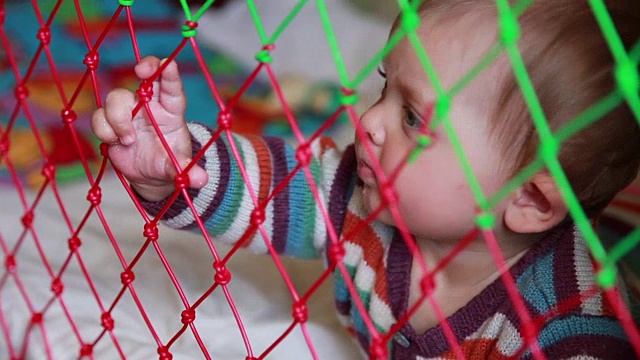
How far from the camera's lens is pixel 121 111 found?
60 cm

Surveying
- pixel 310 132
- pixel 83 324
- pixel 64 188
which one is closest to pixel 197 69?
pixel 310 132

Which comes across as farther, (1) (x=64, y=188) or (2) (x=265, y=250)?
(1) (x=64, y=188)

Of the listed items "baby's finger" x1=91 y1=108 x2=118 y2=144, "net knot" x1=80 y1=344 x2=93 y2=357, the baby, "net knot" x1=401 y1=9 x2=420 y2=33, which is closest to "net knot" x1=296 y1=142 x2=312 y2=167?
the baby

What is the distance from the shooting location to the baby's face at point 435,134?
1.82ft

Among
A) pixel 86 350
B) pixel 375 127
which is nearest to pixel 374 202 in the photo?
pixel 375 127

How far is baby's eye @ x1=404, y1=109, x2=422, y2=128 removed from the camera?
58 centimetres

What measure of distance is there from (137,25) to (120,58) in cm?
12

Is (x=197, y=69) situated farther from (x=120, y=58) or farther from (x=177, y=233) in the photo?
(x=177, y=233)

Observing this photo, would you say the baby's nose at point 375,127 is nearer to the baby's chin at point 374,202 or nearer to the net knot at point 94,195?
the baby's chin at point 374,202

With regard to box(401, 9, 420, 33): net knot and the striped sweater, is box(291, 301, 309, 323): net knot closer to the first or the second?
the striped sweater

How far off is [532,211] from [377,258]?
169 mm

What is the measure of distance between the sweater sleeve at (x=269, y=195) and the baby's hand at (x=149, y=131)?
1.6 inches

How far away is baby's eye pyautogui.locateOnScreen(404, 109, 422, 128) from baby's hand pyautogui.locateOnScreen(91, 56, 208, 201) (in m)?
0.15

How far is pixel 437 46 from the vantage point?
57cm
